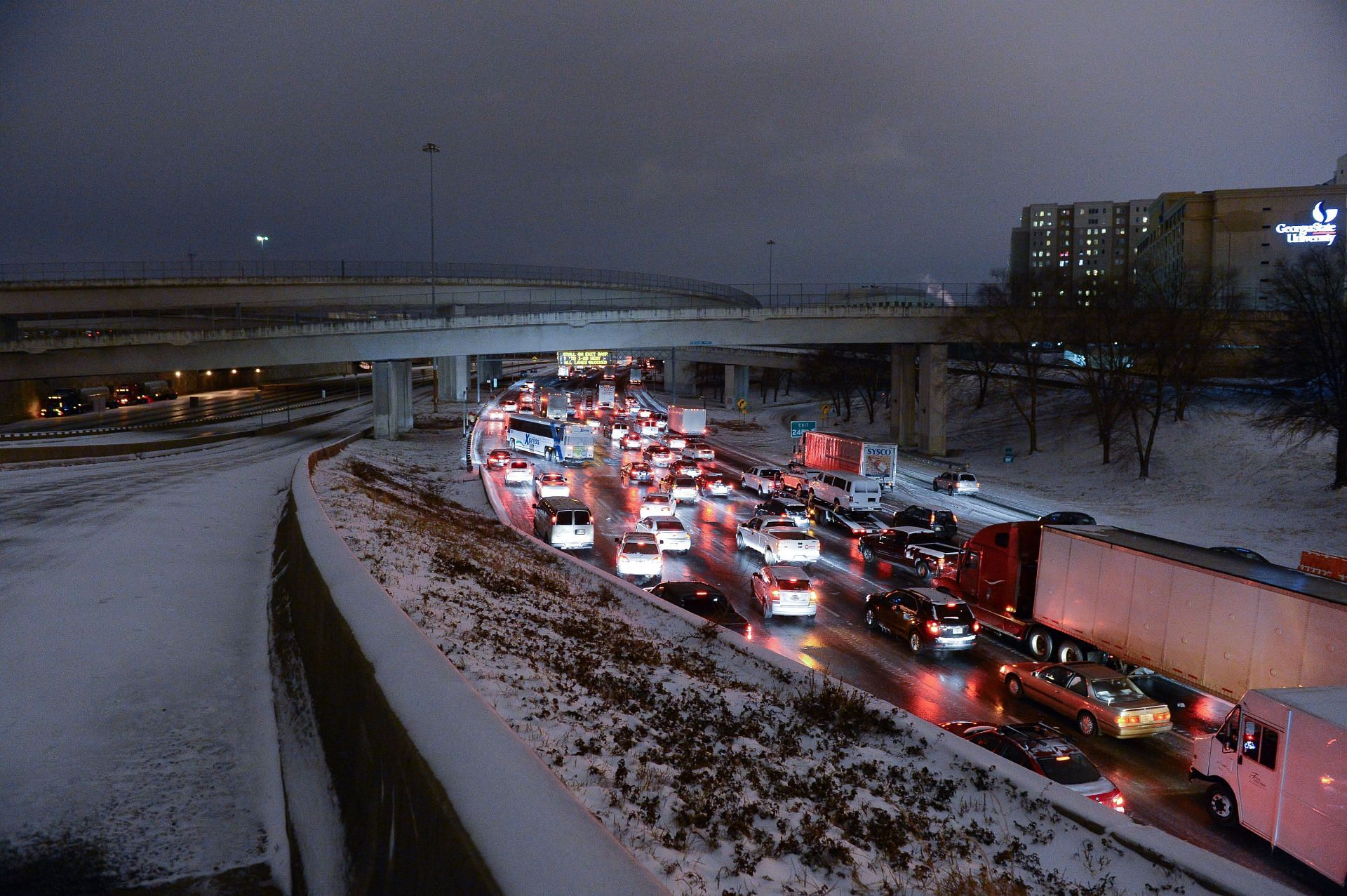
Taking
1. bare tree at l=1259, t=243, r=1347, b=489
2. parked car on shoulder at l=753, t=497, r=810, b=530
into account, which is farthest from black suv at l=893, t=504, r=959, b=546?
bare tree at l=1259, t=243, r=1347, b=489

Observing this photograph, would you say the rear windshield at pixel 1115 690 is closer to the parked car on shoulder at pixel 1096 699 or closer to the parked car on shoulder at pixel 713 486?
the parked car on shoulder at pixel 1096 699

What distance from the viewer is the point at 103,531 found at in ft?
58.3

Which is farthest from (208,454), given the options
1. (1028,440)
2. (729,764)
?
(1028,440)

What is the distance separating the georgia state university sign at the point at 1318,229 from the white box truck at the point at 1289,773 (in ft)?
291

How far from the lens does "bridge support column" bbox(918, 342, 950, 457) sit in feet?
187

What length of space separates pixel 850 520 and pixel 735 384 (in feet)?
236

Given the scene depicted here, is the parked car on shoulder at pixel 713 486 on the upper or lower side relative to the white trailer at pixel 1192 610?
lower

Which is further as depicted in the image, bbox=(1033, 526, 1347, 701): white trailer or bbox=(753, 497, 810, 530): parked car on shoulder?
bbox=(753, 497, 810, 530): parked car on shoulder

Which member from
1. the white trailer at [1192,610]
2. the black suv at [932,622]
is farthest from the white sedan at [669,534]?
the white trailer at [1192,610]

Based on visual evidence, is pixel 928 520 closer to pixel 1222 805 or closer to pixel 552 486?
pixel 552 486

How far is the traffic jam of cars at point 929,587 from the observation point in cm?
1393

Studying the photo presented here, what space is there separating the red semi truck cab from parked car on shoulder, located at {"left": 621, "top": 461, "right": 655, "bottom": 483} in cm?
2459

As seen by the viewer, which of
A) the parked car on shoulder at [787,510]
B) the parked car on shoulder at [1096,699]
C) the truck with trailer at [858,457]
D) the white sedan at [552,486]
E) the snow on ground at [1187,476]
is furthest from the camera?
the truck with trailer at [858,457]

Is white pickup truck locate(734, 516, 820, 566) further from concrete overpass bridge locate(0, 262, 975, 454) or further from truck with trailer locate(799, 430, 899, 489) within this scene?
concrete overpass bridge locate(0, 262, 975, 454)
